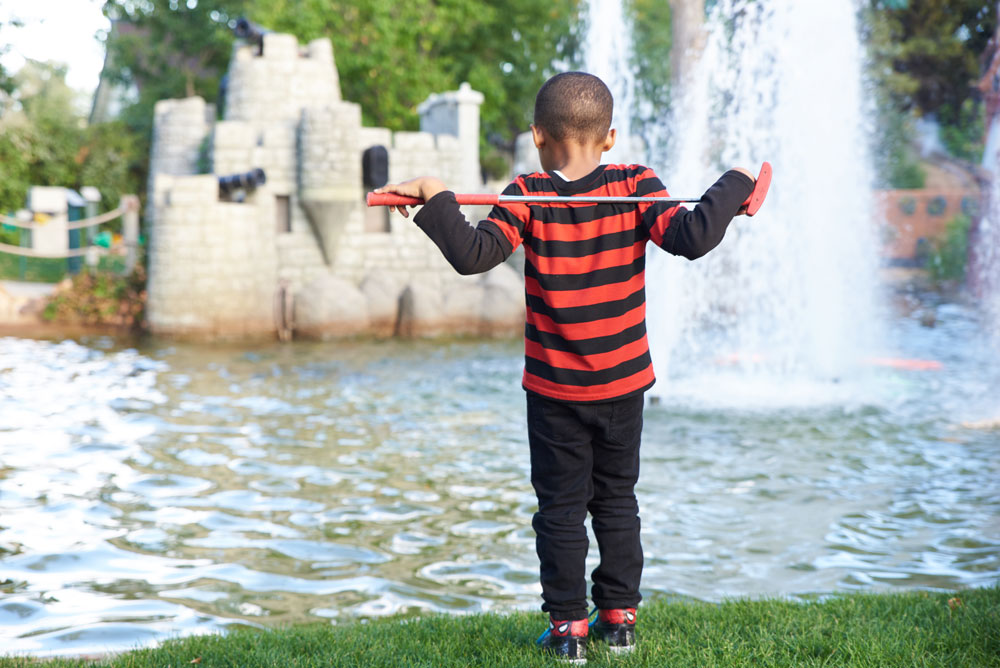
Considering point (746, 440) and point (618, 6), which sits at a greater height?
point (618, 6)

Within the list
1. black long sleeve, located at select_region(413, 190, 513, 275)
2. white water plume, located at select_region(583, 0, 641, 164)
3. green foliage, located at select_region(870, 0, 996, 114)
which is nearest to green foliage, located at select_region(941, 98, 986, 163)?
green foliage, located at select_region(870, 0, 996, 114)

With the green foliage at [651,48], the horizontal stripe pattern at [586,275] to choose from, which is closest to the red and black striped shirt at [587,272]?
the horizontal stripe pattern at [586,275]

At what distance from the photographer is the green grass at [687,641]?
2.92 m

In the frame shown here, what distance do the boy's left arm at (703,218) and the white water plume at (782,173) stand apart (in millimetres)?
7616

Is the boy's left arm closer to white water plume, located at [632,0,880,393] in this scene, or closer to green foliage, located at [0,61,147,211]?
white water plume, located at [632,0,880,393]

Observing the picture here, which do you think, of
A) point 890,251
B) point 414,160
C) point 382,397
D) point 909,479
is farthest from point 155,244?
point 890,251

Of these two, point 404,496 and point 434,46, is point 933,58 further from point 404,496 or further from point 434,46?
point 404,496

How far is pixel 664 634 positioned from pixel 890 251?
22.9 m

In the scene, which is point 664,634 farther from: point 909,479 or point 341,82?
point 341,82

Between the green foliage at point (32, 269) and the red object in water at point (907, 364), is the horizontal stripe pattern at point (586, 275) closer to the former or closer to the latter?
the red object in water at point (907, 364)

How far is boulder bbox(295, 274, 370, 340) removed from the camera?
1448 centimetres

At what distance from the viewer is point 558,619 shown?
2.92 m

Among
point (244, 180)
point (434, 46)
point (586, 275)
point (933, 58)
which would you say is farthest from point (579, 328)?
point (434, 46)

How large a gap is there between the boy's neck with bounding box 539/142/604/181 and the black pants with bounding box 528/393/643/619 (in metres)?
0.68
